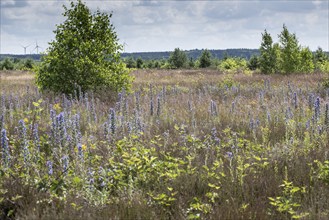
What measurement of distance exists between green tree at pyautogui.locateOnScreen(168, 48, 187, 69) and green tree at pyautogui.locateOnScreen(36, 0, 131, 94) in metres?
55.9

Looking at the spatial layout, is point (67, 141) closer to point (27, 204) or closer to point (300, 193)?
point (27, 204)

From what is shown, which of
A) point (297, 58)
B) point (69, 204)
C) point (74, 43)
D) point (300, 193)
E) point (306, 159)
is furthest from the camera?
point (297, 58)

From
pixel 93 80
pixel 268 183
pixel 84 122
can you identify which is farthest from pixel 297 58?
pixel 268 183

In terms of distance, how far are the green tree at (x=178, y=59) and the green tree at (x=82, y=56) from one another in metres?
55.9

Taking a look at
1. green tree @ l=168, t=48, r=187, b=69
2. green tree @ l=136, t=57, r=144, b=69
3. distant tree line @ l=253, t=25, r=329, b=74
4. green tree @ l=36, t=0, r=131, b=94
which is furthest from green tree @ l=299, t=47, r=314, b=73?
green tree @ l=136, t=57, r=144, b=69

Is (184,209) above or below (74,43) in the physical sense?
below

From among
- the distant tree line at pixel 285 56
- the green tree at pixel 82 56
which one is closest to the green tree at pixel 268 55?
the distant tree line at pixel 285 56

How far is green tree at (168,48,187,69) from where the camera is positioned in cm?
6825

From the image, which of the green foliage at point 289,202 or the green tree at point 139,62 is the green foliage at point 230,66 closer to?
the green tree at point 139,62

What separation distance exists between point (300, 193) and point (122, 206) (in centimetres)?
194

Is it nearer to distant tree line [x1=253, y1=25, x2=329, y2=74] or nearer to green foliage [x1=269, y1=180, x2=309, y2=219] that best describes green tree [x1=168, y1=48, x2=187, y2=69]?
distant tree line [x1=253, y1=25, x2=329, y2=74]

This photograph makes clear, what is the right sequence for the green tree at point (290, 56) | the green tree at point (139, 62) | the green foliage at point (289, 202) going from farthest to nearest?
the green tree at point (139, 62) < the green tree at point (290, 56) < the green foliage at point (289, 202)

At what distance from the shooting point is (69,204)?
11.8 ft

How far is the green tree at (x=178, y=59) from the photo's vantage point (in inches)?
2687
